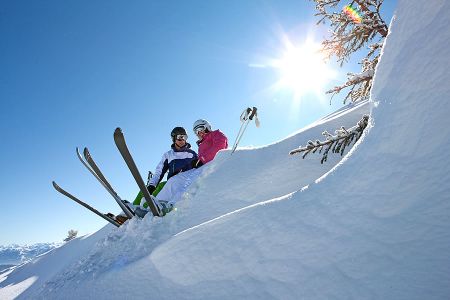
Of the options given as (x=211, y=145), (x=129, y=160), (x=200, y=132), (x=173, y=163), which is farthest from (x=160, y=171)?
(x=129, y=160)

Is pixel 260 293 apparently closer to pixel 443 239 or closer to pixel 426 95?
pixel 443 239

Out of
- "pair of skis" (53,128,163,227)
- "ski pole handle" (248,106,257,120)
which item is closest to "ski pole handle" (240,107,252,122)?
"ski pole handle" (248,106,257,120)

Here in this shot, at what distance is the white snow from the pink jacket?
3.82 meters

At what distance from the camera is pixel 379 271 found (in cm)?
171

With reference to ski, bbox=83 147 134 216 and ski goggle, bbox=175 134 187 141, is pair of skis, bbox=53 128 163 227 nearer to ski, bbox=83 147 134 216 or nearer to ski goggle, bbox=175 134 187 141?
ski, bbox=83 147 134 216

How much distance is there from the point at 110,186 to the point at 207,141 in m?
2.67

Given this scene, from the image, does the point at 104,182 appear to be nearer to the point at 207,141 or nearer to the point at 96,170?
the point at 96,170

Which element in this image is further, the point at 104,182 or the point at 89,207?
the point at 89,207

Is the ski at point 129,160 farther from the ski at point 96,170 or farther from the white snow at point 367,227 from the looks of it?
the white snow at point 367,227

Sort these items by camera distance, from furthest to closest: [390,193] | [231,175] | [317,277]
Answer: [231,175], [390,193], [317,277]

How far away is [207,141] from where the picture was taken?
6797 mm

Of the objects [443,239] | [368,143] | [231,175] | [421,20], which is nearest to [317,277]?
[443,239]

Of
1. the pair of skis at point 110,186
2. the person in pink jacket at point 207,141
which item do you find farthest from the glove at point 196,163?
the pair of skis at point 110,186

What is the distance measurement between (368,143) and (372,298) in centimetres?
117
